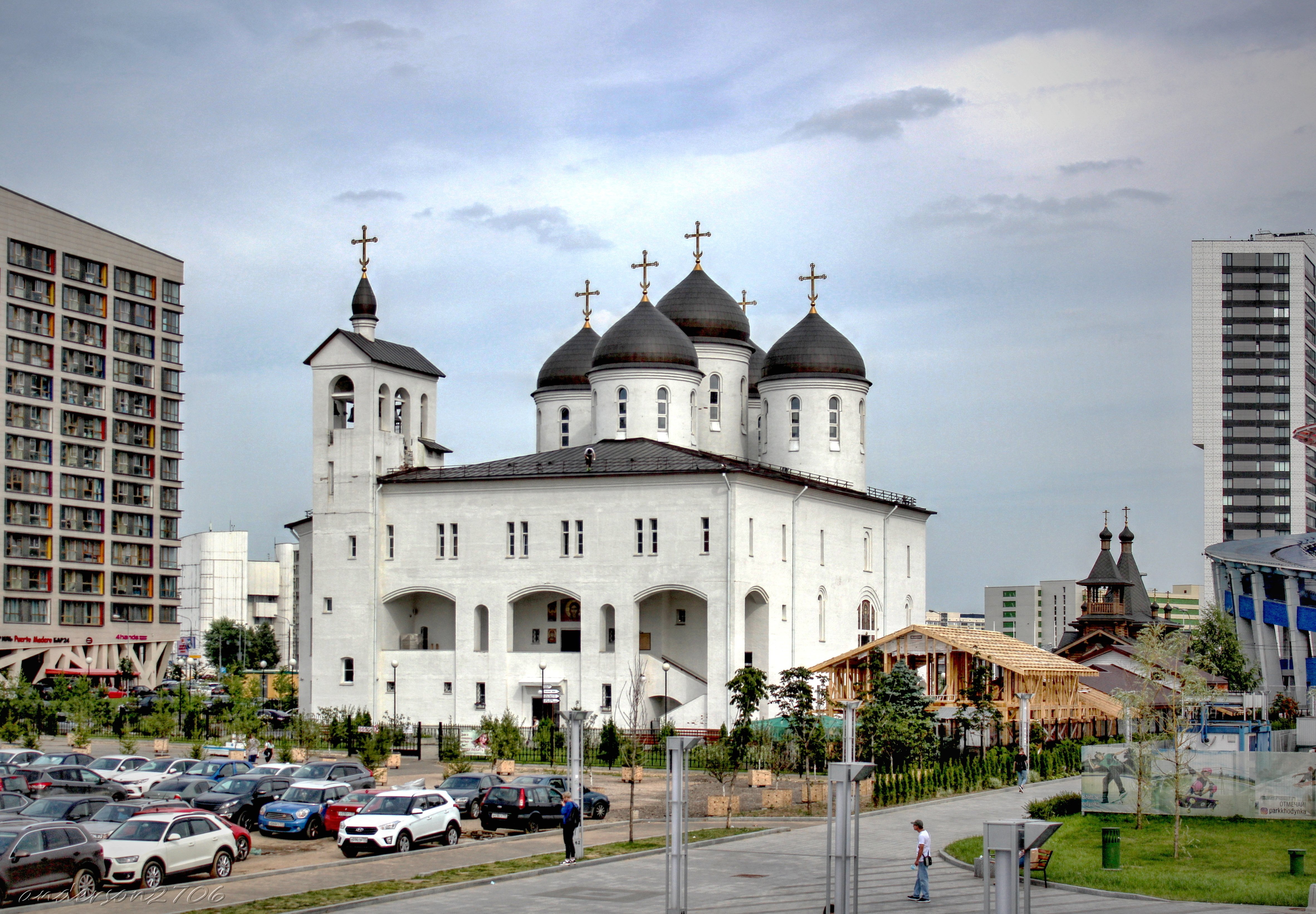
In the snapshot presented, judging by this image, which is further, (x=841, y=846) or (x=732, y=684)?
(x=732, y=684)

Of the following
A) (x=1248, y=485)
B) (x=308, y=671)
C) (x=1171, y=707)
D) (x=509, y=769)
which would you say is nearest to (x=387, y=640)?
(x=308, y=671)

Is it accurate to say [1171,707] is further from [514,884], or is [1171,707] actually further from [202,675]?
[202,675]

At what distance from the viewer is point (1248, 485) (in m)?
142

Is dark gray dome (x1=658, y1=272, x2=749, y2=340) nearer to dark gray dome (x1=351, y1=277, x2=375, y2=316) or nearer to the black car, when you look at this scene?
dark gray dome (x1=351, y1=277, x2=375, y2=316)

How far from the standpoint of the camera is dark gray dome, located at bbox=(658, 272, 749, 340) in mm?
77438

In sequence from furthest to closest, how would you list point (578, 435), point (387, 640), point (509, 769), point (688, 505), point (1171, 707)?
point (578, 435), point (387, 640), point (688, 505), point (509, 769), point (1171, 707)

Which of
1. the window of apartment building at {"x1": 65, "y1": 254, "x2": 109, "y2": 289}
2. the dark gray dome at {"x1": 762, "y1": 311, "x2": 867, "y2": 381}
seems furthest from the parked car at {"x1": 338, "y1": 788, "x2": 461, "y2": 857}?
the window of apartment building at {"x1": 65, "y1": 254, "x2": 109, "y2": 289}

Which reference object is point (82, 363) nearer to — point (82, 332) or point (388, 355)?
point (82, 332)

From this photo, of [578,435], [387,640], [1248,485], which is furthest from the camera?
[1248,485]

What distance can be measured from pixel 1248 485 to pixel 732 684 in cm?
10385

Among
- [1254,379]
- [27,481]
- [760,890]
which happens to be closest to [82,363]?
[27,481]

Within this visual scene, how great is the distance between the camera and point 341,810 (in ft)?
111

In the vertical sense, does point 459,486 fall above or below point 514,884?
above

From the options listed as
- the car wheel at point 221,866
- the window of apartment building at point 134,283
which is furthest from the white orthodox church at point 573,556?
the car wheel at point 221,866
